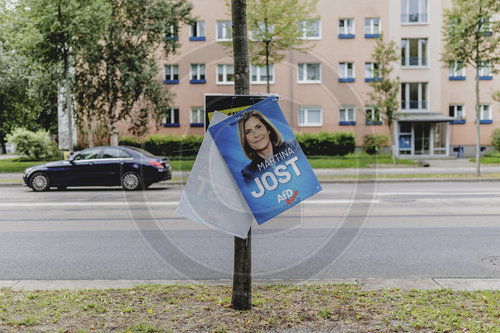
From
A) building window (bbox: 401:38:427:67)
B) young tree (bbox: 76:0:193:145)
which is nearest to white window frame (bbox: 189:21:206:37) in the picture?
young tree (bbox: 76:0:193:145)

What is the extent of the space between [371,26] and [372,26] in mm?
77

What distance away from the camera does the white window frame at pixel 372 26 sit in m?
34.8

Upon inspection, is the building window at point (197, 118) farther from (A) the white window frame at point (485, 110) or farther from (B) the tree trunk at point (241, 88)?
(A) the white window frame at point (485, 110)

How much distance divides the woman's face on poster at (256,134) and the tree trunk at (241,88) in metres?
0.39

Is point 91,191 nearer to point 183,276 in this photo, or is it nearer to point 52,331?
point 183,276

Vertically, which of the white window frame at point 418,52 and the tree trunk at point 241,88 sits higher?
the white window frame at point 418,52

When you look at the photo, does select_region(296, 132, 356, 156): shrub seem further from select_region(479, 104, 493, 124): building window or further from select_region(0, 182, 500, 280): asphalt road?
select_region(0, 182, 500, 280): asphalt road

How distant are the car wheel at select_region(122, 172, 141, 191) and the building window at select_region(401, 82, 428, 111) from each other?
25900mm

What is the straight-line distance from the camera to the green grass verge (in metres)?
3.66

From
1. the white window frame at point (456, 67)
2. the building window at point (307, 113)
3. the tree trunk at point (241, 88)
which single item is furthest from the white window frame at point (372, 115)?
the tree trunk at point (241, 88)

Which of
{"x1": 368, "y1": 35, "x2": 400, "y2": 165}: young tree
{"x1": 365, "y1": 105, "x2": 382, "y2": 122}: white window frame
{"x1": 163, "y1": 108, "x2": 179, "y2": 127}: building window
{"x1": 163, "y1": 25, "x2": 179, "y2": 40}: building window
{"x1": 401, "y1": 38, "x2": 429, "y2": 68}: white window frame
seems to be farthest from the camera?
{"x1": 401, "y1": 38, "x2": 429, "y2": 68}: white window frame

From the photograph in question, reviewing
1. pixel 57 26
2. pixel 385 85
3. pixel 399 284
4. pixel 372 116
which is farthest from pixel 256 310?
pixel 385 85

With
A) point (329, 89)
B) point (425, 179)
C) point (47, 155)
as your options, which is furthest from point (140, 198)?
point (47, 155)

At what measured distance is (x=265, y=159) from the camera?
141 inches
